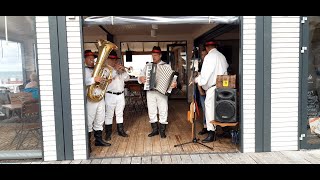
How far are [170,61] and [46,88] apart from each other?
20.7 feet

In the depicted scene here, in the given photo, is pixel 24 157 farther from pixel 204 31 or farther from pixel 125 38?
pixel 125 38

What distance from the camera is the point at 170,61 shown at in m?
9.32

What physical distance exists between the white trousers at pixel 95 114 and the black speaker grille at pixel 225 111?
67.2 inches

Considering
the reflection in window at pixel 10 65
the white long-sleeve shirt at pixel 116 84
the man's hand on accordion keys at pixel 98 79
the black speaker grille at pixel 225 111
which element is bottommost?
the black speaker grille at pixel 225 111

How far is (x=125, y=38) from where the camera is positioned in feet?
27.6

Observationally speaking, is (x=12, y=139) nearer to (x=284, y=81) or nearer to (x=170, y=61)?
(x=284, y=81)

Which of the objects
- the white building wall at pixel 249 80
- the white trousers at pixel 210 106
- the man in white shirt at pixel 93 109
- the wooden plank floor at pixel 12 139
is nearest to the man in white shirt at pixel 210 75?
the white trousers at pixel 210 106

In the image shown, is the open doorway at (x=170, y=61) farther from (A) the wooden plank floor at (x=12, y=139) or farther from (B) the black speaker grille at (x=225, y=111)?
(A) the wooden plank floor at (x=12, y=139)

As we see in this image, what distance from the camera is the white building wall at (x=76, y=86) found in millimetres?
3318

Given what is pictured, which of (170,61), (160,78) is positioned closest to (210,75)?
(160,78)

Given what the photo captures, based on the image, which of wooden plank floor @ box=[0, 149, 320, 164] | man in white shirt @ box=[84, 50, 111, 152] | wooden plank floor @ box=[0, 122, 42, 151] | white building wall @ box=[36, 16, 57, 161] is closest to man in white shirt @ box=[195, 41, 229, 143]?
wooden plank floor @ box=[0, 149, 320, 164]

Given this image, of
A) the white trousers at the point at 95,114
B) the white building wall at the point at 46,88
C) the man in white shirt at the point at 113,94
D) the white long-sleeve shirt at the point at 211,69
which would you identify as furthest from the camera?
the man in white shirt at the point at 113,94

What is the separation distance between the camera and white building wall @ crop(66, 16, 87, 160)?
131 inches
